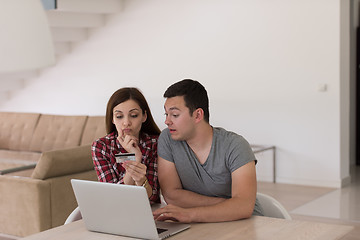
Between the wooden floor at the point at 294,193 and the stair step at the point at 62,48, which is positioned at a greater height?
the stair step at the point at 62,48

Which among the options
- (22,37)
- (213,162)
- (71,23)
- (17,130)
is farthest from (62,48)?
(22,37)

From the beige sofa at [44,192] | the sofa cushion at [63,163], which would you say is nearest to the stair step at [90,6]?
the beige sofa at [44,192]

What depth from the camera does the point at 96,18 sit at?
26.4 ft

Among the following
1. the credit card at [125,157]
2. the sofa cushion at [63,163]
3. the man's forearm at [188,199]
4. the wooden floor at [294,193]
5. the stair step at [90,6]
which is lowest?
the wooden floor at [294,193]

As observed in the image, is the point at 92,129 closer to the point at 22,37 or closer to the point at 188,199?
the point at 188,199

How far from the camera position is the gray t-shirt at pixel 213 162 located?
8.73 feet

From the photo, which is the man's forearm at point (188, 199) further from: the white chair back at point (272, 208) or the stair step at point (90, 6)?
the stair step at point (90, 6)

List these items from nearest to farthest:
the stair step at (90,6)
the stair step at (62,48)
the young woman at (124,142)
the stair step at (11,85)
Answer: the young woman at (124,142) < the stair step at (90,6) < the stair step at (62,48) < the stair step at (11,85)

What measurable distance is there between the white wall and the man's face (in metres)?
4.16

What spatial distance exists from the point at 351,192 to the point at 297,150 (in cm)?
80

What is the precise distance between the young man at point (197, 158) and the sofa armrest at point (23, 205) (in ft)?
6.23

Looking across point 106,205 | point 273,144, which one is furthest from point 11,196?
point 273,144

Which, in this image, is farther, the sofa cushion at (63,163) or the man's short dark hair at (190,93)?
the sofa cushion at (63,163)

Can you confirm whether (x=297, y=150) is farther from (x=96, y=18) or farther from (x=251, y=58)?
(x=96, y=18)
